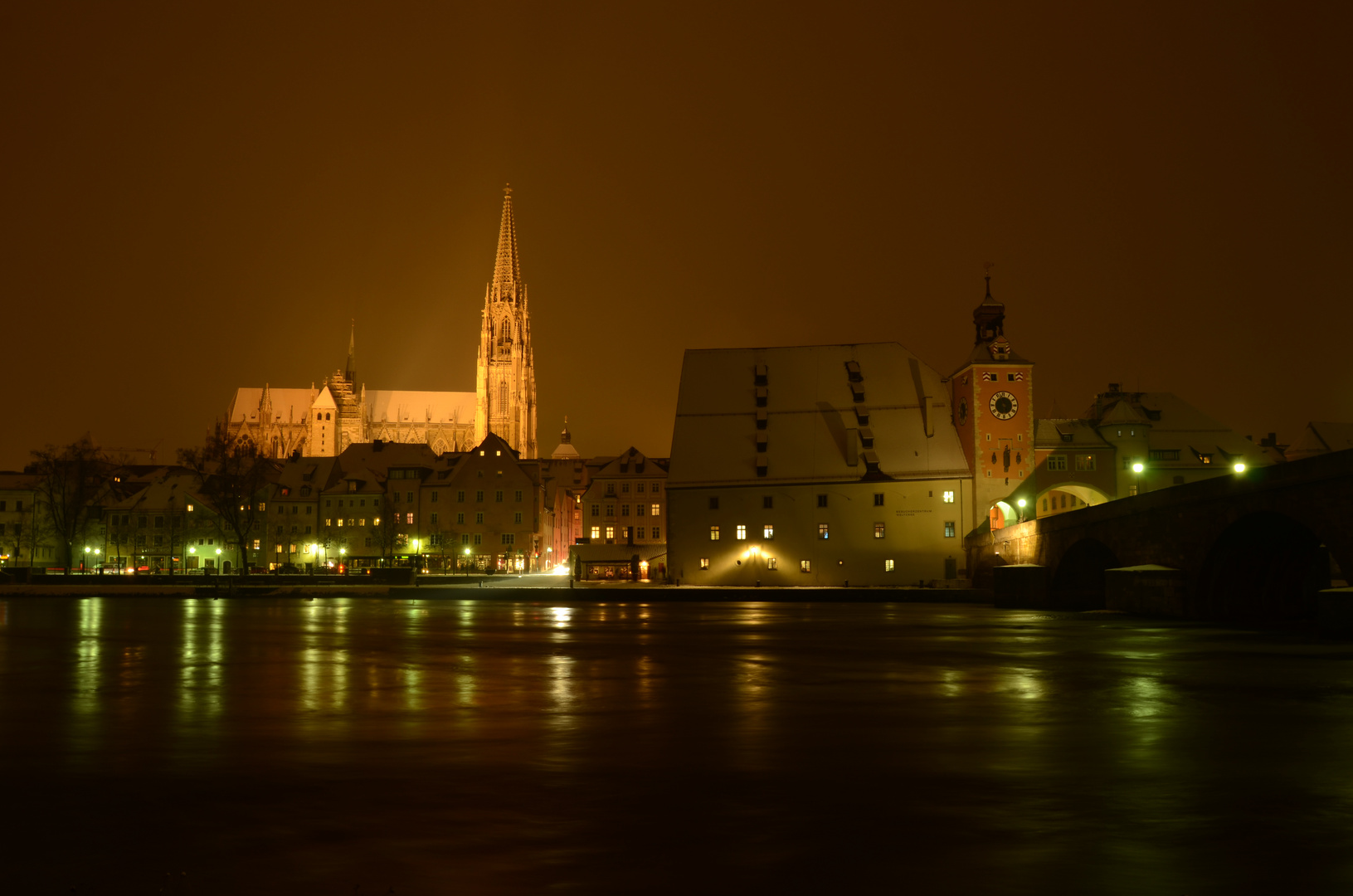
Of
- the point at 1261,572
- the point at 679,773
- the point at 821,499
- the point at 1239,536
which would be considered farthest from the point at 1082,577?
the point at 679,773

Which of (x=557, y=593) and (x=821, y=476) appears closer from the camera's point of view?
(x=557, y=593)

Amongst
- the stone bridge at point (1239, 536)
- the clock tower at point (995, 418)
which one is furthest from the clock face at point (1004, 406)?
the stone bridge at point (1239, 536)

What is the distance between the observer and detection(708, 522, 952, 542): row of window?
88812mm

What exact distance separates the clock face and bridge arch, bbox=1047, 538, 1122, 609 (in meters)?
26.0

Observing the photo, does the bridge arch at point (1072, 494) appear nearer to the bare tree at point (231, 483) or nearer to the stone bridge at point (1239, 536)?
the stone bridge at point (1239, 536)

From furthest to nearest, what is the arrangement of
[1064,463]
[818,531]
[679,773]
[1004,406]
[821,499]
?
[1064,463] → [1004,406] → [821,499] → [818,531] → [679,773]

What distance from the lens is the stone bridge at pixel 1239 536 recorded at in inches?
1508

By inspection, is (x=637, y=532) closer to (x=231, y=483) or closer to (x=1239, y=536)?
(x=231, y=483)

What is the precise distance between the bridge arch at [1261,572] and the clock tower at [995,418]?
38.0 m

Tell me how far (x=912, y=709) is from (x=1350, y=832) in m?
10.3

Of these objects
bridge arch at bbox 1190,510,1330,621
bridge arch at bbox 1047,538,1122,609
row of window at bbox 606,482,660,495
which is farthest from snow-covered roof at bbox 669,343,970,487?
bridge arch at bbox 1190,510,1330,621

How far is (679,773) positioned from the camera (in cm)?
1591

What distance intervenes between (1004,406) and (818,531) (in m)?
16.3

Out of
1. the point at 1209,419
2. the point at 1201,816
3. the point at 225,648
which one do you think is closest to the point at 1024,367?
the point at 1209,419
